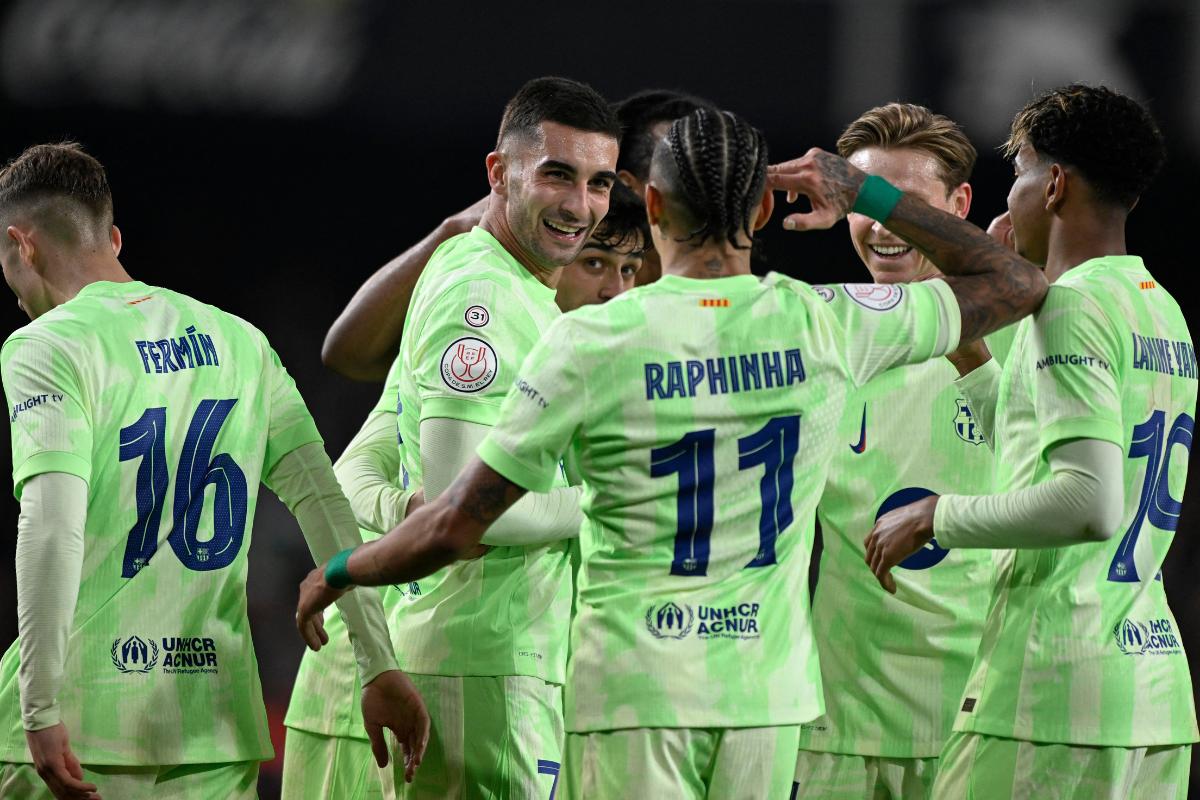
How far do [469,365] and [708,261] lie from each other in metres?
0.83

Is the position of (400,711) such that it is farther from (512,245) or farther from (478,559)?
(512,245)

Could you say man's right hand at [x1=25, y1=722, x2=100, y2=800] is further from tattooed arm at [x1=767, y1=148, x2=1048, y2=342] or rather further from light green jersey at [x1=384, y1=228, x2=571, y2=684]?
tattooed arm at [x1=767, y1=148, x2=1048, y2=342]

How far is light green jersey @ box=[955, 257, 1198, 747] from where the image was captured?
3.52m

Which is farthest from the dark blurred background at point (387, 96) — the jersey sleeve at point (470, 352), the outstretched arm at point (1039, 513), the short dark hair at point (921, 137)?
the outstretched arm at point (1039, 513)

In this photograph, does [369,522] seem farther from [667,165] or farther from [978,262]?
[978,262]

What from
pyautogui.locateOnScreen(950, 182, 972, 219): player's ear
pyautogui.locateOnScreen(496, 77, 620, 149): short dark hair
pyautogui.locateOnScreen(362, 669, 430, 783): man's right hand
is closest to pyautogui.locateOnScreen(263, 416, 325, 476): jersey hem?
pyautogui.locateOnScreen(362, 669, 430, 783): man's right hand

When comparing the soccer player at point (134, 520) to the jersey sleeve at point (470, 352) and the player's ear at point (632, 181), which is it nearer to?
the jersey sleeve at point (470, 352)

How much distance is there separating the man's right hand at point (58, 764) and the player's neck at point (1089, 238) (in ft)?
8.76

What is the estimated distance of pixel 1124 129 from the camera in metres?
3.80

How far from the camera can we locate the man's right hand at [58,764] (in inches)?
134

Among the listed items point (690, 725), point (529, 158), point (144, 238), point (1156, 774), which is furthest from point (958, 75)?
point (690, 725)

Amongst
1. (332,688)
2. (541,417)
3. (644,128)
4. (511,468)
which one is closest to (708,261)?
(541,417)

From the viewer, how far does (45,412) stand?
3.52m

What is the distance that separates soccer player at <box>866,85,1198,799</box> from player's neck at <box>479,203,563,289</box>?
137 cm
